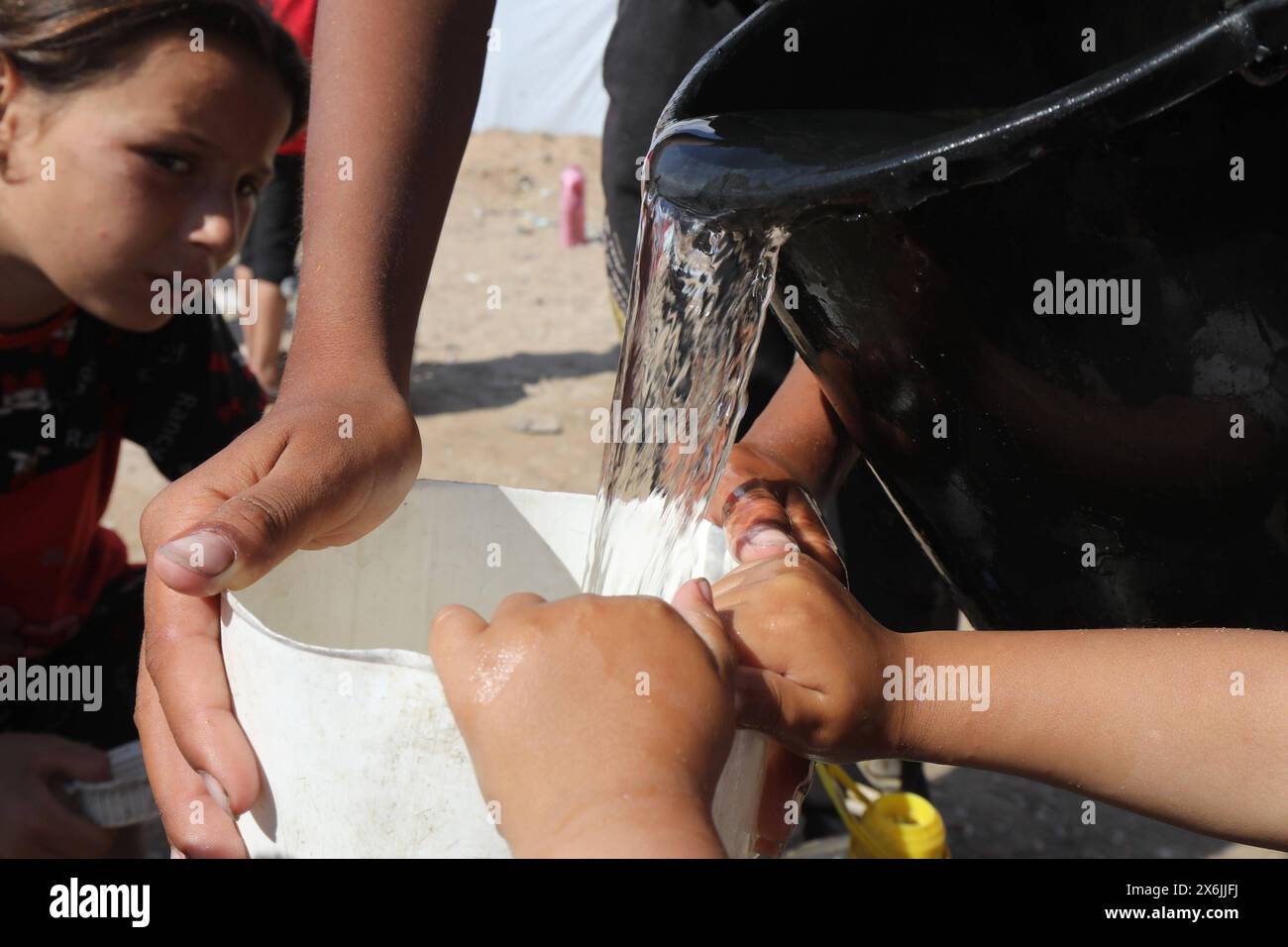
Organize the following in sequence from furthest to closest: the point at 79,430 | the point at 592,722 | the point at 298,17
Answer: the point at 298,17
the point at 79,430
the point at 592,722

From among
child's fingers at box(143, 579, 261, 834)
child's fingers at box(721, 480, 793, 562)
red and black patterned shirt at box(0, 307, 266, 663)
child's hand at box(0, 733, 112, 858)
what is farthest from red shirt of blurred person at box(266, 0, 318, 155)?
child's fingers at box(143, 579, 261, 834)

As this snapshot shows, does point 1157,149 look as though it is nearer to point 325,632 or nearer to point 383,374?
point 383,374

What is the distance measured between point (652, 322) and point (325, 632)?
47 centimetres

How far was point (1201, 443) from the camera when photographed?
97 cm

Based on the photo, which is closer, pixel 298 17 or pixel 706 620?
pixel 706 620

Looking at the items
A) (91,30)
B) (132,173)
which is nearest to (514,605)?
(132,173)

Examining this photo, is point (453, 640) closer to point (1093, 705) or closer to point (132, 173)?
point (1093, 705)

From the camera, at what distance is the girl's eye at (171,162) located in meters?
1.91

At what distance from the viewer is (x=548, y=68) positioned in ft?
33.0

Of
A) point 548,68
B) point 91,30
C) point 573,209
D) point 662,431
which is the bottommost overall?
point 662,431

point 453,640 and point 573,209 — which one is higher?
point 573,209

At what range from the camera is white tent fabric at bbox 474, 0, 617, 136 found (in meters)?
9.54

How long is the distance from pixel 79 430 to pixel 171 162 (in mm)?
476
